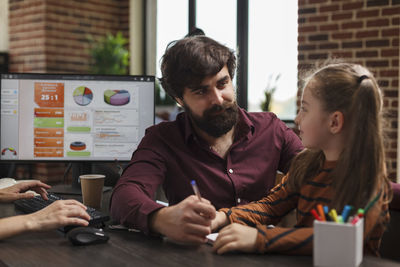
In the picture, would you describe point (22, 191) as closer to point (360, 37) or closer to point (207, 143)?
point (207, 143)

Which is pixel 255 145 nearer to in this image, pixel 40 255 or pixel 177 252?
pixel 177 252

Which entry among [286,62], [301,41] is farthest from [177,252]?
[286,62]

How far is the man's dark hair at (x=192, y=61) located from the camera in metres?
1.45

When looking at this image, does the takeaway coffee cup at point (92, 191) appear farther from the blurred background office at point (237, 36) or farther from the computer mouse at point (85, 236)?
the blurred background office at point (237, 36)

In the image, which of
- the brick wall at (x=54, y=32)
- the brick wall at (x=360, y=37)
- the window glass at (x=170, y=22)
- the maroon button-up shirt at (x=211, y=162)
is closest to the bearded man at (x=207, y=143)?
the maroon button-up shirt at (x=211, y=162)

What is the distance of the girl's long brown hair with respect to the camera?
102cm

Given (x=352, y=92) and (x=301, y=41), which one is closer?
(x=352, y=92)

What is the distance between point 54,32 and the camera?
4.80 meters

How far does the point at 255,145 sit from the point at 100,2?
4182mm

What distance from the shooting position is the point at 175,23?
520 centimetres

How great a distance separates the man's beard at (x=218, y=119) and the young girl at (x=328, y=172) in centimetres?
31

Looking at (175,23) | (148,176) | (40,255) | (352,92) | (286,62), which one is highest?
(175,23)

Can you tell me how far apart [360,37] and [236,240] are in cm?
265

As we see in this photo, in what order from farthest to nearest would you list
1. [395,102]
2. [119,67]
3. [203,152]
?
[119,67] < [395,102] < [203,152]
